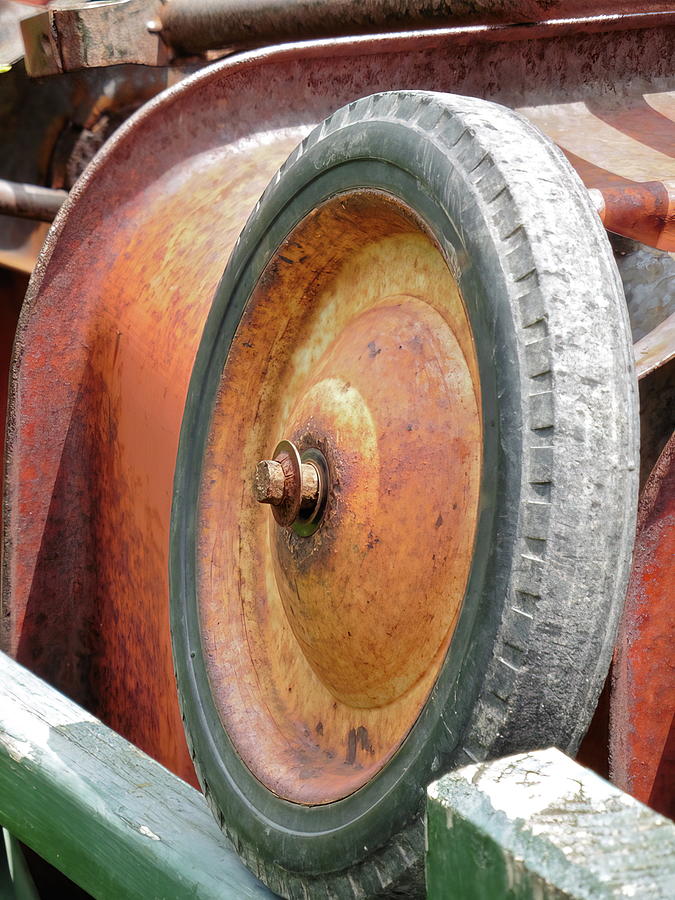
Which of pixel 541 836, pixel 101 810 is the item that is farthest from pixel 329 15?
pixel 541 836

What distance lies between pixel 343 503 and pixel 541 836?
0.58 meters

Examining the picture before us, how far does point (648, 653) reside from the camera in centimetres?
153

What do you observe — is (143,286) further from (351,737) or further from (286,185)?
(351,737)

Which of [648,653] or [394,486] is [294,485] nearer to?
[394,486]

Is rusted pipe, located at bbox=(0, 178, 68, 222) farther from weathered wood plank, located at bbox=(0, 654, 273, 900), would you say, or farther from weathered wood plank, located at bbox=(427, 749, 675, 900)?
weathered wood plank, located at bbox=(427, 749, 675, 900)

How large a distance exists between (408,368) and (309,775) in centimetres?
46

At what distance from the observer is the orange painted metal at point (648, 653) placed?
1499mm

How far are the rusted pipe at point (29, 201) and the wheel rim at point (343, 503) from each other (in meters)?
1.19

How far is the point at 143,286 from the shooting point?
2.20m

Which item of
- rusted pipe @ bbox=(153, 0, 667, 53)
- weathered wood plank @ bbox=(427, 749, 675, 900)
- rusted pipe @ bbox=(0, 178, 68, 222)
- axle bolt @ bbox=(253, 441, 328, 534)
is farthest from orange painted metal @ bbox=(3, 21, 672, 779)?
weathered wood plank @ bbox=(427, 749, 675, 900)

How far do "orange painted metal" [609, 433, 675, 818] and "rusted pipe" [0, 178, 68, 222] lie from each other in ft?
5.32

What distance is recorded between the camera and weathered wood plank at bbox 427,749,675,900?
78cm

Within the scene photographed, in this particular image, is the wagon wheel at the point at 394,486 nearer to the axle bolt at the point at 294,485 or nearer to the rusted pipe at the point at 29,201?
the axle bolt at the point at 294,485

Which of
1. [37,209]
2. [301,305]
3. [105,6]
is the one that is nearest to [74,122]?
[37,209]
